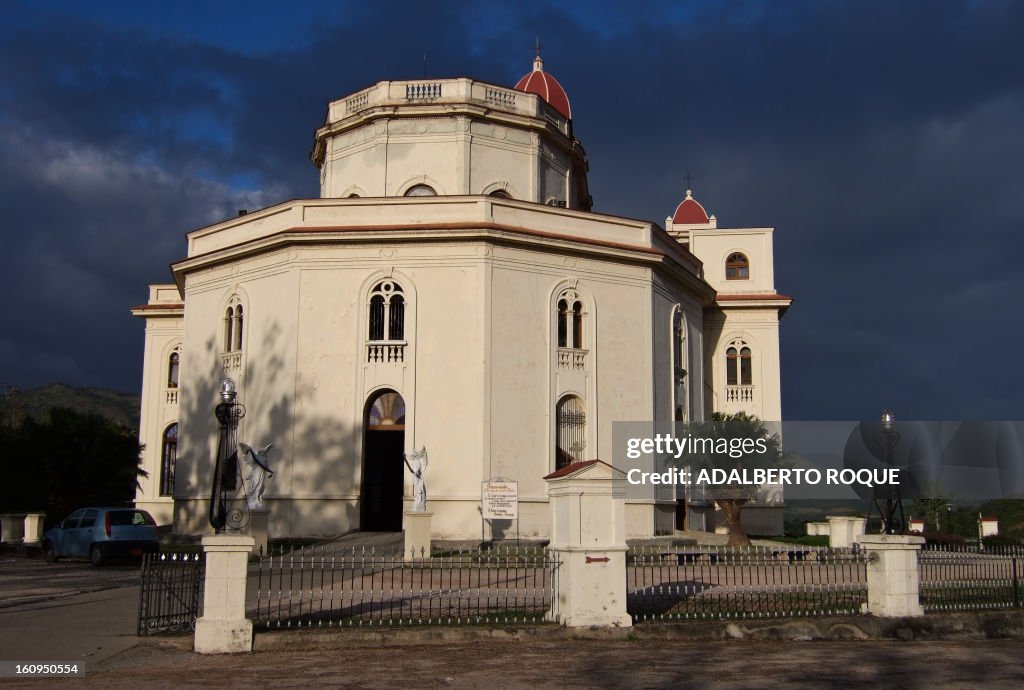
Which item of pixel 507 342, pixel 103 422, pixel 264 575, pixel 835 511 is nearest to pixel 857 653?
pixel 264 575

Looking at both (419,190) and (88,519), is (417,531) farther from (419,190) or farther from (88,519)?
(419,190)

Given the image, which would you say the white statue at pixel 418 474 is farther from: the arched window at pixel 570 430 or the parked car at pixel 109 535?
the parked car at pixel 109 535

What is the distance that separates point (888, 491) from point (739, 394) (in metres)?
20.9

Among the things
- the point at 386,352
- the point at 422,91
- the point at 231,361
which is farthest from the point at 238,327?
the point at 422,91

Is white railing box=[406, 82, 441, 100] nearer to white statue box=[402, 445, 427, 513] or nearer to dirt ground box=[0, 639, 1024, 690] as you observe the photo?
white statue box=[402, 445, 427, 513]

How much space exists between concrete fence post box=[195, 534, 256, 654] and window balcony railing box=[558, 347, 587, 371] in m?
16.0

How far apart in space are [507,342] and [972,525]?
143ft

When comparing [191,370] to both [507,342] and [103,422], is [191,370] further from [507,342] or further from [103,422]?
[507,342]

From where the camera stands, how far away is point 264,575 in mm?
18938

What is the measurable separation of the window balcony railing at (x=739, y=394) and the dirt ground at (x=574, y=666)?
2252 cm

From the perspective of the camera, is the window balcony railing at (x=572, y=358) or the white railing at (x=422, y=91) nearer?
the window balcony railing at (x=572, y=358)

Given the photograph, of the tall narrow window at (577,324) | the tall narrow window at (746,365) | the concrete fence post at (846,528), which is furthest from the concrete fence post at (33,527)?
the tall narrow window at (746,365)

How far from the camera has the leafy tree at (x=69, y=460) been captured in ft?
104

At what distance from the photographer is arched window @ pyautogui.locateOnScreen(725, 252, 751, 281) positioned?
36562 millimetres
